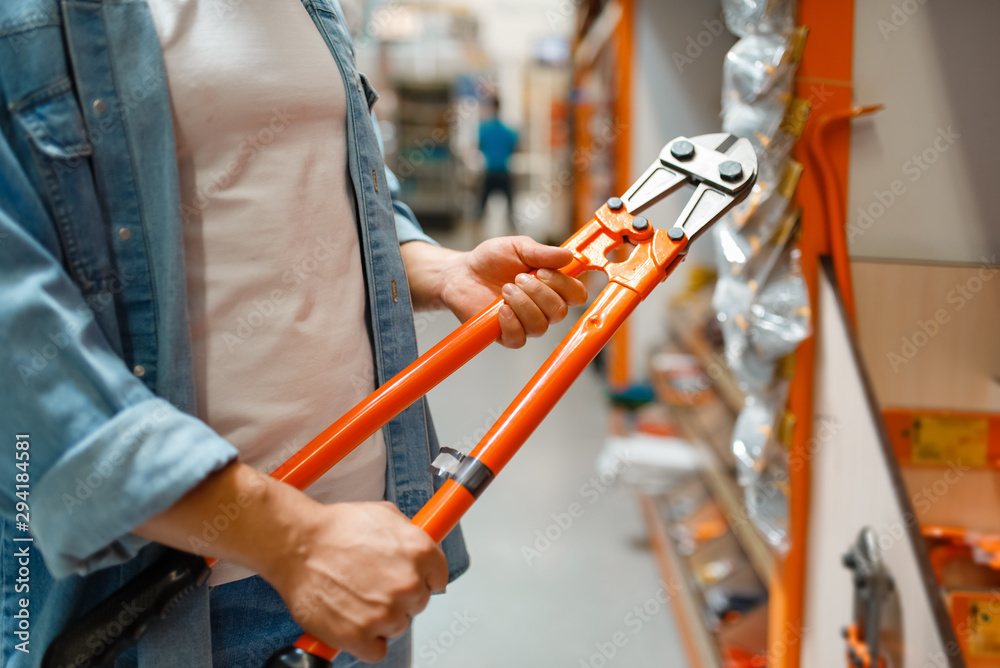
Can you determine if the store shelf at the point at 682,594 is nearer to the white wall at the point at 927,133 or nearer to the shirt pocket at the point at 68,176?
the white wall at the point at 927,133

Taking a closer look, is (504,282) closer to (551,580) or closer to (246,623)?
(246,623)

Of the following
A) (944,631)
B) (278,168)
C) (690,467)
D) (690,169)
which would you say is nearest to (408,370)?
(278,168)

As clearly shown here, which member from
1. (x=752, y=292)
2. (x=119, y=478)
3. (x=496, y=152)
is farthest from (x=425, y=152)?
(x=119, y=478)

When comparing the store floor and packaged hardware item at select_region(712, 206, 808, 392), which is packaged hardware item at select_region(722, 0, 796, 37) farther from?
the store floor

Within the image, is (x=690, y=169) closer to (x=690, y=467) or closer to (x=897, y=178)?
(x=897, y=178)

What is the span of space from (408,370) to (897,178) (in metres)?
1.00

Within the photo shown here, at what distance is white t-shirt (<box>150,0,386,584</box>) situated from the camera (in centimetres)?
72

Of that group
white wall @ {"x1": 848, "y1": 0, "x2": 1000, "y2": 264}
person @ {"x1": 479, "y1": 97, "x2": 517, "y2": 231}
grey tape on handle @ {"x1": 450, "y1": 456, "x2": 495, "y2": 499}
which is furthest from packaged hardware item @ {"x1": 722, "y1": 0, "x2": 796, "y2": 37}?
person @ {"x1": 479, "y1": 97, "x2": 517, "y2": 231}

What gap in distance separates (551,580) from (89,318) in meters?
2.22

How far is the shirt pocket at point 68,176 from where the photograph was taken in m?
0.62

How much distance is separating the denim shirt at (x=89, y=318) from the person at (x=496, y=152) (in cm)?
660

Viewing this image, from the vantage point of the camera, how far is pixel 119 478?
1.87ft

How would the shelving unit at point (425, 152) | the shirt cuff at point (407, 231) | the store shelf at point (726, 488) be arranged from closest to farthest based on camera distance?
1. the shirt cuff at point (407, 231)
2. the store shelf at point (726, 488)
3. the shelving unit at point (425, 152)

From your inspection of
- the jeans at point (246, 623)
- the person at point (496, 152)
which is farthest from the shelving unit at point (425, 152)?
the jeans at point (246, 623)
